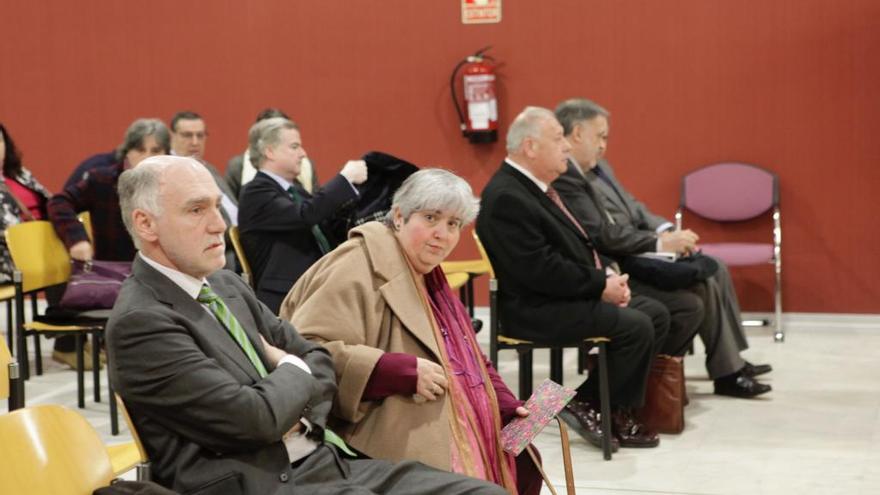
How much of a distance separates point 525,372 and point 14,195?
2614 millimetres

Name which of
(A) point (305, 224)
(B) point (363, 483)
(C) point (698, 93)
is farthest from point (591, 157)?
(B) point (363, 483)

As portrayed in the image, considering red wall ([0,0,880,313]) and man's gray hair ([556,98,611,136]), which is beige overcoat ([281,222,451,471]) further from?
red wall ([0,0,880,313])

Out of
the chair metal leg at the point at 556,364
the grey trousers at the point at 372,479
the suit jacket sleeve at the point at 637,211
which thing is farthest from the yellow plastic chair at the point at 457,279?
the grey trousers at the point at 372,479

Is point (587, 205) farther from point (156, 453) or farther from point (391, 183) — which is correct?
point (156, 453)

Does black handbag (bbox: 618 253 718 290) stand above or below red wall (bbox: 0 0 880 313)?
below

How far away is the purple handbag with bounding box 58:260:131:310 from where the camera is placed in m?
5.17

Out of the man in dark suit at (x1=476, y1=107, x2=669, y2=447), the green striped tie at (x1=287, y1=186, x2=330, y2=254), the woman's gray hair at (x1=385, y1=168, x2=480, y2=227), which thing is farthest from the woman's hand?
the green striped tie at (x1=287, y1=186, x2=330, y2=254)

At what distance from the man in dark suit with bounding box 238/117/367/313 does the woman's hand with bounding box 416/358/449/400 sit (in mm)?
1925

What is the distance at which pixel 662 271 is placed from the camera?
522 centimetres

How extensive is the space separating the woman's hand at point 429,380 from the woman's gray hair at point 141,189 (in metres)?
0.78

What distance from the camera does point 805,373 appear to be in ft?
19.5

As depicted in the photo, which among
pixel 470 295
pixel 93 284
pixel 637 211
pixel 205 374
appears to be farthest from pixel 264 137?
pixel 205 374

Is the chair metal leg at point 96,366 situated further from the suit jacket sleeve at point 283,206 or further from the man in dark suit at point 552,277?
the man in dark suit at point 552,277

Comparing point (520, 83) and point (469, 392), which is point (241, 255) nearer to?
point (469, 392)
